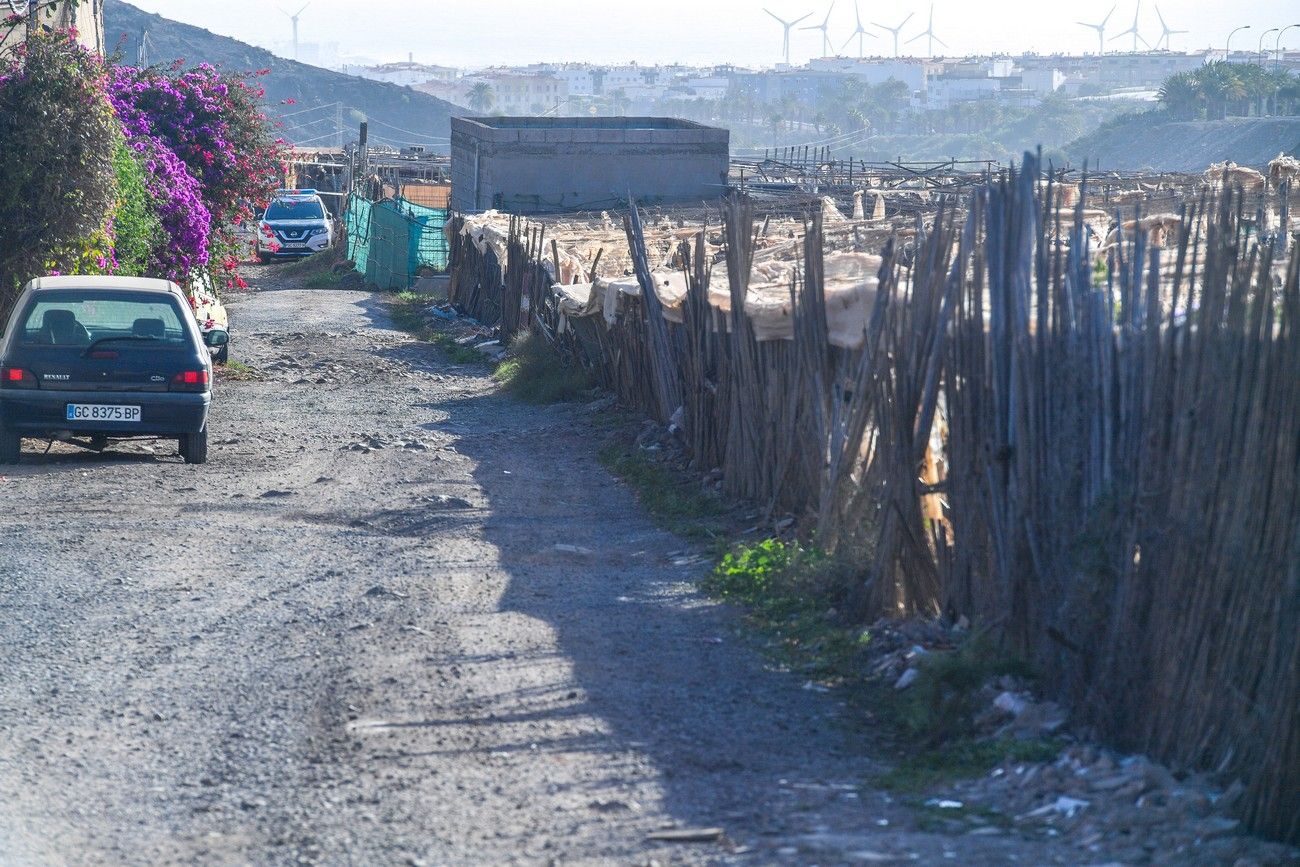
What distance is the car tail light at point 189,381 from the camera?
433 inches

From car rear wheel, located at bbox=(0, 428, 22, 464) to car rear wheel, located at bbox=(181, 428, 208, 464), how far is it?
1.19 m

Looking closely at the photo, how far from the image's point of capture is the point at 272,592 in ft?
23.8

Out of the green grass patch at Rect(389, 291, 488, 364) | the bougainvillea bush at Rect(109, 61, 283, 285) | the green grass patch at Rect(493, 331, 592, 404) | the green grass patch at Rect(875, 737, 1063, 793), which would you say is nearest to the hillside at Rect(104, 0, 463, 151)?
the green grass patch at Rect(389, 291, 488, 364)

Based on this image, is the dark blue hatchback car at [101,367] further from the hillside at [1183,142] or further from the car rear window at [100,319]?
the hillside at [1183,142]

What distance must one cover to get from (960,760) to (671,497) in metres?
5.26

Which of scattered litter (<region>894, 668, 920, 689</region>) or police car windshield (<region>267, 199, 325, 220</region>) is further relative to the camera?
police car windshield (<region>267, 199, 325, 220</region>)

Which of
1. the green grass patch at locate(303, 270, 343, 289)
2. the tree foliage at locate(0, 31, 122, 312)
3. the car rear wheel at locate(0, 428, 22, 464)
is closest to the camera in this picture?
the car rear wheel at locate(0, 428, 22, 464)

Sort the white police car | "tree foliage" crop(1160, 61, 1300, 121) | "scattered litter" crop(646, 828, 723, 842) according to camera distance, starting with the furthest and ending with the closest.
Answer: "tree foliage" crop(1160, 61, 1300, 121) < the white police car < "scattered litter" crop(646, 828, 723, 842)

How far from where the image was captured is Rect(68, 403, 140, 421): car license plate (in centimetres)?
1071

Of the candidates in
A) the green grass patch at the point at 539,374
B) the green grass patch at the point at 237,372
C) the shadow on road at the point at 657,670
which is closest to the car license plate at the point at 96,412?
the shadow on road at the point at 657,670

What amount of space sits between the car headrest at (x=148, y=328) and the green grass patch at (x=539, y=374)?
5.20 meters

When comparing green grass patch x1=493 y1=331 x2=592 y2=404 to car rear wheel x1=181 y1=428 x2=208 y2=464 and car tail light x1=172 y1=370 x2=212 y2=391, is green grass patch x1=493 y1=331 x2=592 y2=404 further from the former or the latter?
car tail light x1=172 y1=370 x2=212 y2=391

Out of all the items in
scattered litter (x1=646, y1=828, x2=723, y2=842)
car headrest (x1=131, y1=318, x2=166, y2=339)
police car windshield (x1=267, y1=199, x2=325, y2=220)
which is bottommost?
scattered litter (x1=646, y1=828, x2=723, y2=842)

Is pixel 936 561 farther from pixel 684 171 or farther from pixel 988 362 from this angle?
pixel 684 171
